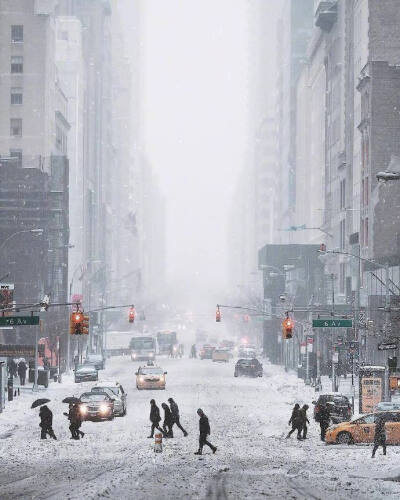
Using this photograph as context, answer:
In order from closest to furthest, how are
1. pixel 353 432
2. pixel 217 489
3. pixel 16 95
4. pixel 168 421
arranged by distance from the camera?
Result: pixel 217 489 → pixel 353 432 → pixel 168 421 → pixel 16 95

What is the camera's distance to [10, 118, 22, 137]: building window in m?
140

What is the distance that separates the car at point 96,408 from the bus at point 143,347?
68.5 metres

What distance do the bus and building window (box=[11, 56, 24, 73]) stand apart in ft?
140

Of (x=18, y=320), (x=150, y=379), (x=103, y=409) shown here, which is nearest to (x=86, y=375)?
(x=150, y=379)

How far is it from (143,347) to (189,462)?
84.0 meters

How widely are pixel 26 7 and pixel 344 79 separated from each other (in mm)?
42547

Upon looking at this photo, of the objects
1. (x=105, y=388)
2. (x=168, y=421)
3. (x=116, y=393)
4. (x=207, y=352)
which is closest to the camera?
(x=168, y=421)

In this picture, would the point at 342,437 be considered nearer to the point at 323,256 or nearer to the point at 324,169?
the point at 323,256

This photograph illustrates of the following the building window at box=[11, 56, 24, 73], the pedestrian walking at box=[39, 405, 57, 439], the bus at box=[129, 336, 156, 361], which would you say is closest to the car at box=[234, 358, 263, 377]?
the bus at box=[129, 336, 156, 361]

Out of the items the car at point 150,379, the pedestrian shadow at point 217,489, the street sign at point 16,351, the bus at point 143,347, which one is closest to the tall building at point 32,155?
the bus at point 143,347

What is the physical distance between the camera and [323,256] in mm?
131000

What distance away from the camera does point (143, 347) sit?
116000 mm

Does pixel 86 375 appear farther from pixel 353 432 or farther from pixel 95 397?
pixel 353 432

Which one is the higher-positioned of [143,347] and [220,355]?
[143,347]
